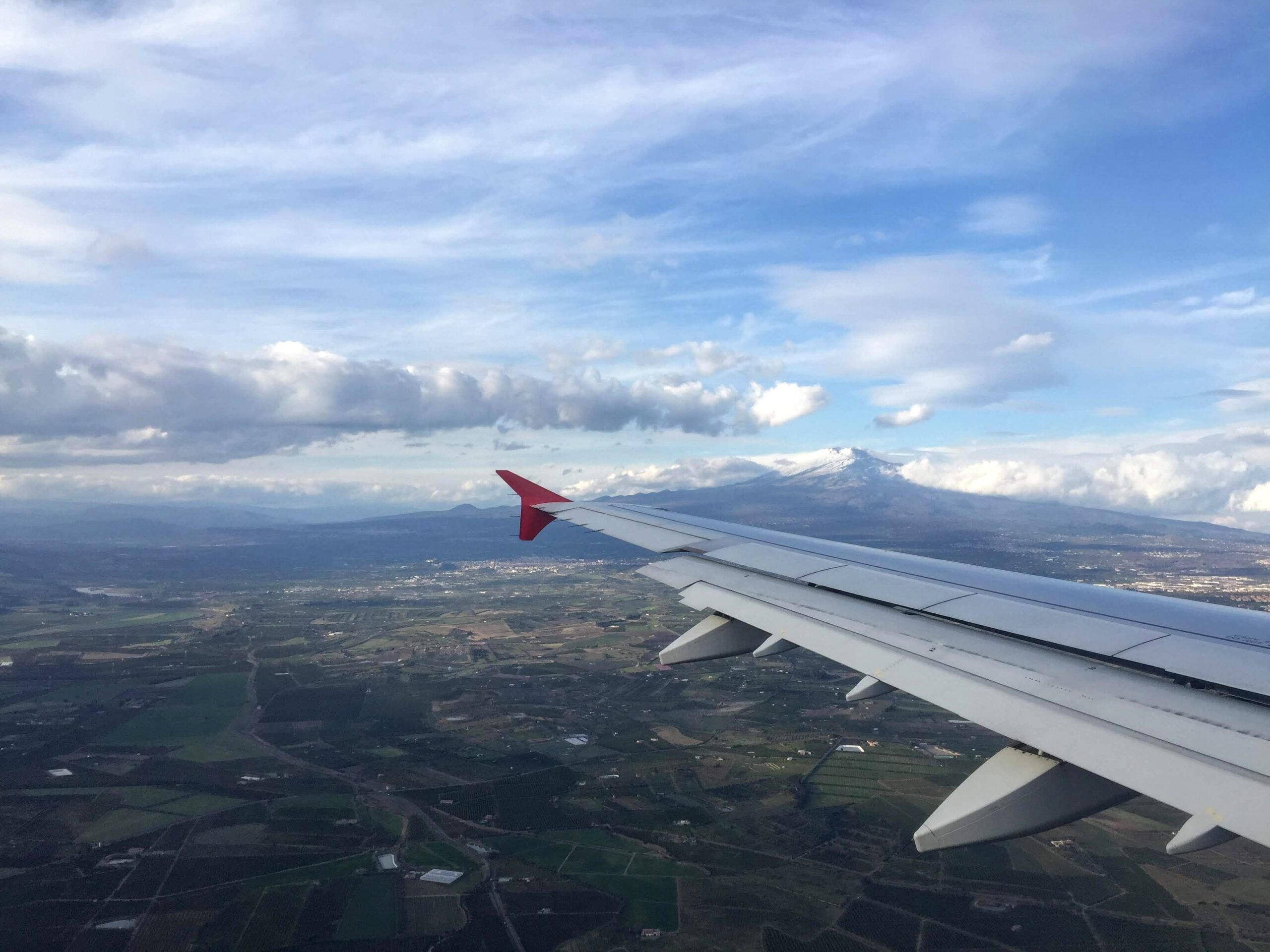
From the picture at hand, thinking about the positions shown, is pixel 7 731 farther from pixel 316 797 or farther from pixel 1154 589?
pixel 1154 589

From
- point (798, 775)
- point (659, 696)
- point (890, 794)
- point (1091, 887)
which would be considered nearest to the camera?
point (1091, 887)

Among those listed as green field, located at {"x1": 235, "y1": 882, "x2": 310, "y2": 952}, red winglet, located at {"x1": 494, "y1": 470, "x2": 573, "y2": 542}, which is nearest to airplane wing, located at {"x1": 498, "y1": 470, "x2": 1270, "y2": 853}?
red winglet, located at {"x1": 494, "y1": 470, "x2": 573, "y2": 542}

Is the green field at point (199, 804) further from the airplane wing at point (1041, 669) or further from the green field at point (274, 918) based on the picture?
the airplane wing at point (1041, 669)

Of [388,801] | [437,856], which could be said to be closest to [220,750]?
[388,801]

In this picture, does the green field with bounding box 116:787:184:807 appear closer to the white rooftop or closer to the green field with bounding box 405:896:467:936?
the white rooftop

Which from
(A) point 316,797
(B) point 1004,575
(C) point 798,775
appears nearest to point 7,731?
(A) point 316,797

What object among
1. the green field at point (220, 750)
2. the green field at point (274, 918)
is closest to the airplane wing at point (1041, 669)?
the green field at point (274, 918)
